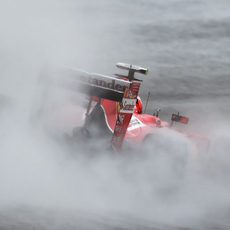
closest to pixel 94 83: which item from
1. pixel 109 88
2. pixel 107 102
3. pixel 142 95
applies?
pixel 109 88

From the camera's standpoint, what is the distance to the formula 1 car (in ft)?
26.3

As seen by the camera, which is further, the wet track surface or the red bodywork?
the red bodywork

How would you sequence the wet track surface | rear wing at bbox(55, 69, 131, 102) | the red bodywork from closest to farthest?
the wet track surface → rear wing at bbox(55, 69, 131, 102) → the red bodywork

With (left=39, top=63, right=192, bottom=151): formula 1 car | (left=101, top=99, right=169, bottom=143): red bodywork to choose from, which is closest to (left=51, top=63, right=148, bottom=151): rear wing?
(left=39, top=63, right=192, bottom=151): formula 1 car

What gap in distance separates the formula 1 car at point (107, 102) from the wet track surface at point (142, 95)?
321mm

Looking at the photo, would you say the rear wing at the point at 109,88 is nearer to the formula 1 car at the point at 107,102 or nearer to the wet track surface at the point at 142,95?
the formula 1 car at the point at 107,102

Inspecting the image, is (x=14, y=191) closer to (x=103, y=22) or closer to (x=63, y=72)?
(x=63, y=72)

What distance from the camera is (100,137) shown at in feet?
27.4

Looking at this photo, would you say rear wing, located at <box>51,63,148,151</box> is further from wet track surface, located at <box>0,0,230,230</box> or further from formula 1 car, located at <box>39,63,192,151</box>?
wet track surface, located at <box>0,0,230,230</box>

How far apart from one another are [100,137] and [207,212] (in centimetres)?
151

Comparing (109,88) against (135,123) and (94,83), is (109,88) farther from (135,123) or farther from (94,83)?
(135,123)

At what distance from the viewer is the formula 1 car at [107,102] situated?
803 cm

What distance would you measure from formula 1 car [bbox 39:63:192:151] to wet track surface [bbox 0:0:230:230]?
32 centimetres

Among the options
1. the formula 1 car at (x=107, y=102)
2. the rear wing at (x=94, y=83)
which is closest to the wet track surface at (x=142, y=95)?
the formula 1 car at (x=107, y=102)
